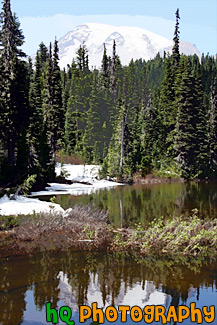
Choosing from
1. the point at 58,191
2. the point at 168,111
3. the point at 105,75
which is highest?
the point at 105,75

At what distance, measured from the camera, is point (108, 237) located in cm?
1488

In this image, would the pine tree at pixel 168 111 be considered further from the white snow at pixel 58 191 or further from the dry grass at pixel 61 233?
the dry grass at pixel 61 233

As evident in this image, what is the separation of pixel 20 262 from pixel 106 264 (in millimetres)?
2775

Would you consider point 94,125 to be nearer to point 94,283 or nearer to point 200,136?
point 200,136

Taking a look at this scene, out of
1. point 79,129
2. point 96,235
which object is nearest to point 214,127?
point 79,129

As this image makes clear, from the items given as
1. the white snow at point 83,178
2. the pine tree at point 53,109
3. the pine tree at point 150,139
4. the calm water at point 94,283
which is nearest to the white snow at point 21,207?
the calm water at point 94,283

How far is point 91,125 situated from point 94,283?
63609 millimetres

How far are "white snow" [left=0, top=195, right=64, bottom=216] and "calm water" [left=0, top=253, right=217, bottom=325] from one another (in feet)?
24.8

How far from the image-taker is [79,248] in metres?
13.6

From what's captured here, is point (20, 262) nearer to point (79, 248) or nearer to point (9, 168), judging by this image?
point (79, 248)

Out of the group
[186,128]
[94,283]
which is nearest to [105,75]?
[186,128]

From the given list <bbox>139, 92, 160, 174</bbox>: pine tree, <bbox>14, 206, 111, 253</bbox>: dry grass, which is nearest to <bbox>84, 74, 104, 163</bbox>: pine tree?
<bbox>139, 92, 160, 174</bbox>: pine tree

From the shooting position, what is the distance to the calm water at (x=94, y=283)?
8.50 meters

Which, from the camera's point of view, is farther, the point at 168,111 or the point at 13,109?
the point at 168,111
